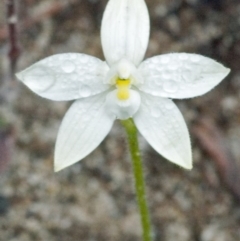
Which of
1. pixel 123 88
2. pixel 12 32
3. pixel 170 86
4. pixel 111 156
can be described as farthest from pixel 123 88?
pixel 111 156

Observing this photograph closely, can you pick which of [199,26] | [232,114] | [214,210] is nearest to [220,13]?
[199,26]

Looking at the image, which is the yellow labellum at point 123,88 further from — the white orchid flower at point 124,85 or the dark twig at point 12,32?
the dark twig at point 12,32

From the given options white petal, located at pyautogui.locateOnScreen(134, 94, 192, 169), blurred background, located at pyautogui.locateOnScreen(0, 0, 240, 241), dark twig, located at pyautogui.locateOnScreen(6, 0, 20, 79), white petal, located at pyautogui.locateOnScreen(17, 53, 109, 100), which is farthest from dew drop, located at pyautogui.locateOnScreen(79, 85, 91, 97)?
blurred background, located at pyautogui.locateOnScreen(0, 0, 240, 241)

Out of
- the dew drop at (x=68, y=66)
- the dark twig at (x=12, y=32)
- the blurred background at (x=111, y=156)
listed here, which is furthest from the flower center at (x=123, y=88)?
the blurred background at (x=111, y=156)

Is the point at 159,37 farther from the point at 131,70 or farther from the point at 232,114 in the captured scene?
the point at 131,70

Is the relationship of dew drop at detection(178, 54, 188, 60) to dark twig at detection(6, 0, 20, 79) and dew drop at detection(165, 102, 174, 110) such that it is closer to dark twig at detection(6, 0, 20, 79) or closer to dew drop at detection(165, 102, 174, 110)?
dew drop at detection(165, 102, 174, 110)

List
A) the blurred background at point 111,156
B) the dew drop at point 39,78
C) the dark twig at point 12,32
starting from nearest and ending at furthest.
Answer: the dew drop at point 39,78
the dark twig at point 12,32
the blurred background at point 111,156

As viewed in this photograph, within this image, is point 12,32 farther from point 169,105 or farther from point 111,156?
point 169,105
